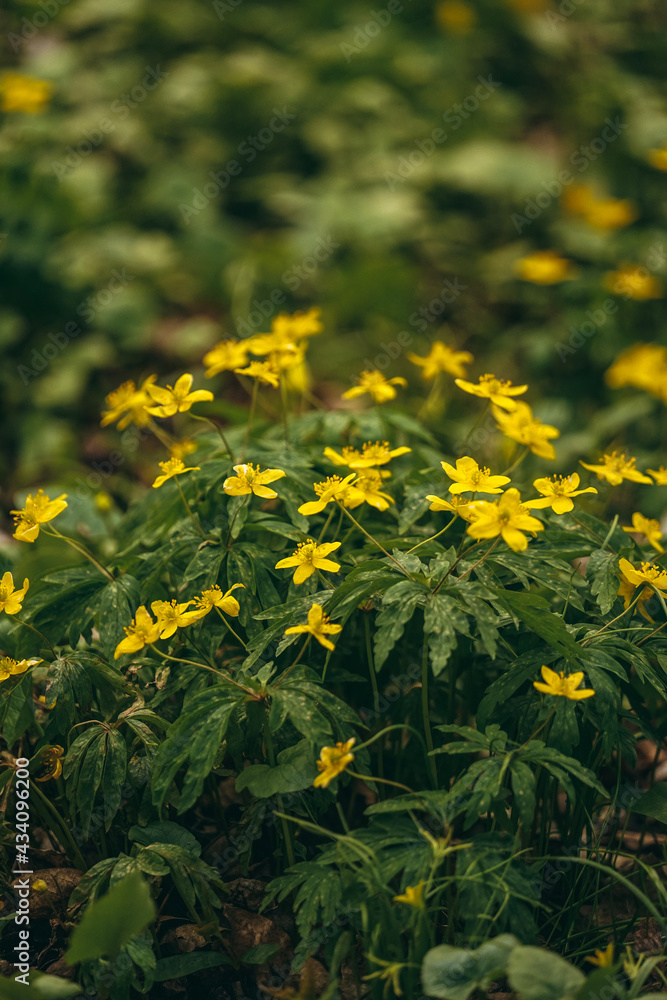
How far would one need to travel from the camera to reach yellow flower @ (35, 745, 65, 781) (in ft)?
4.55

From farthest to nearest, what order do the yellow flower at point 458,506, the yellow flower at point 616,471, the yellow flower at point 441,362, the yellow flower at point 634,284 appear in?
the yellow flower at point 634,284 < the yellow flower at point 441,362 < the yellow flower at point 616,471 < the yellow flower at point 458,506

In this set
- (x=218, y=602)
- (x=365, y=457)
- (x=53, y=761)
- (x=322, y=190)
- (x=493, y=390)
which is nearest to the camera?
(x=218, y=602)

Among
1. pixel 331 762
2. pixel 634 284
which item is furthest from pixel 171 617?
pixel 634 284

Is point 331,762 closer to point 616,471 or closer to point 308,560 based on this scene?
point 308,560

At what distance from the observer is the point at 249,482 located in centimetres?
145

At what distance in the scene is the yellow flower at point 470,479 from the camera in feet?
4.39

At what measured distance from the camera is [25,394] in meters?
3.30

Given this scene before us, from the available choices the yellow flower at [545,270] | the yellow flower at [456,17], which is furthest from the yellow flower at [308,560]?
the yellow flower at [456,17]

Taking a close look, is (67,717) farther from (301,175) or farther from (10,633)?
(301,175)

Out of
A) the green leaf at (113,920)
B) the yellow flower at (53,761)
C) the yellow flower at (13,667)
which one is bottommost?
the yellow flower at (53,761)

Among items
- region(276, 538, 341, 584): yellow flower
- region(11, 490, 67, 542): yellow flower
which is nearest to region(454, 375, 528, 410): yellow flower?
region(276, 538, 341, 584): yellow flower

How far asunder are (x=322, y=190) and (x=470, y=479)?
314 centimetres

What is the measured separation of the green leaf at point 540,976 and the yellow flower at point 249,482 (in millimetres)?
854

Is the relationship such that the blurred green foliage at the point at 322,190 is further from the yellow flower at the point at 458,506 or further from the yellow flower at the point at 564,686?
the yellow flower at the point at 564,686
